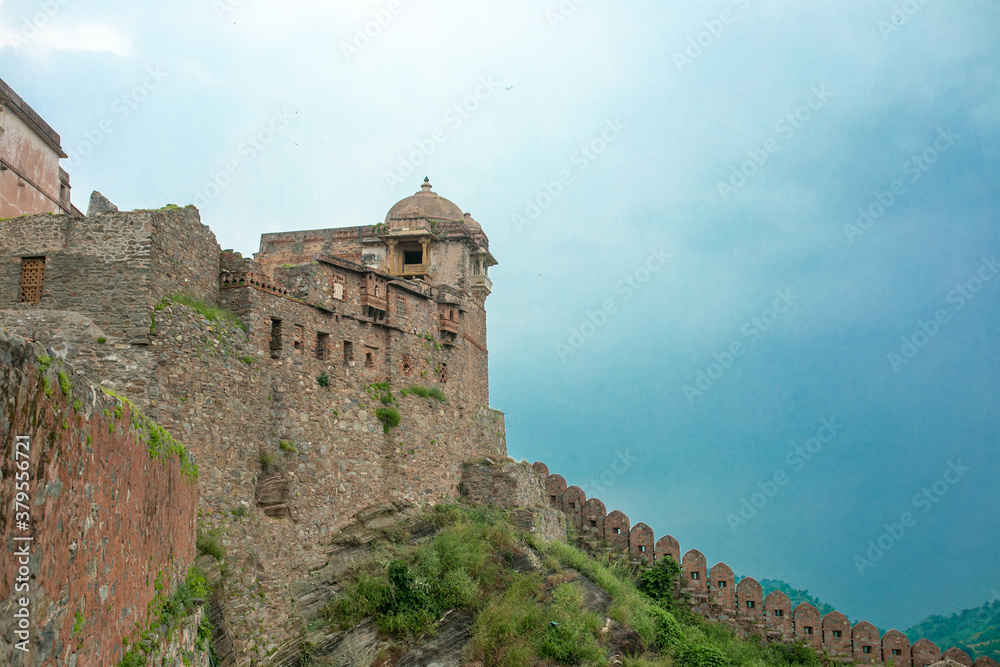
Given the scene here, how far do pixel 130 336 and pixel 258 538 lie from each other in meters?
5.02

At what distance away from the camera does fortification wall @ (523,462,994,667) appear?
102 ft

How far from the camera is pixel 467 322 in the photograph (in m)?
29.1

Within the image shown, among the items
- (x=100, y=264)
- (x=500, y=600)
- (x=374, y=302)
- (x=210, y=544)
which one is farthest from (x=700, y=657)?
(x=100, y=264)

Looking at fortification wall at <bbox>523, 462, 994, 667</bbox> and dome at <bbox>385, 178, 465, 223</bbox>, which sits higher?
dome at <bbox>385, 178, 465, 223</bbox>

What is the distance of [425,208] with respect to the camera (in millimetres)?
32125

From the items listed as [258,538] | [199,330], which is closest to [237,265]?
[199,330]

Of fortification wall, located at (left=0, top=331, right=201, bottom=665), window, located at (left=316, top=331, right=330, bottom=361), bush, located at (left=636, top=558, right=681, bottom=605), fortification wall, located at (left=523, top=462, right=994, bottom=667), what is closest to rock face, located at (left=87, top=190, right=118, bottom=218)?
window, located at (left=316, top=331, right=330, bottom=361)

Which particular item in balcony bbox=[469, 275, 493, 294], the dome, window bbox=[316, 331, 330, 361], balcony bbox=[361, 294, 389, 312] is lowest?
window bbox=[316, 331, 330, 361]

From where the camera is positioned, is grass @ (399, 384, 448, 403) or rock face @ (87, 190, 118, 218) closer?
rock face @ (87, 190, 118, 218)

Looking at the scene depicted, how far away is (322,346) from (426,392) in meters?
4.75

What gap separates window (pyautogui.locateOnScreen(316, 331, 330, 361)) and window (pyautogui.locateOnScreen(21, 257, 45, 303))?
686 centimetres

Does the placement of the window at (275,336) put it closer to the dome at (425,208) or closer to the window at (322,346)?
the window at (322,346)

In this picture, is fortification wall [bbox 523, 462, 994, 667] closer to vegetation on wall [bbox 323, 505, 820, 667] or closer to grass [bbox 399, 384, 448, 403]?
vegetation on wall [bbox 323, 505, 820, 667]

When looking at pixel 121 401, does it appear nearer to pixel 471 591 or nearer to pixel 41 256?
pixel 41 256
